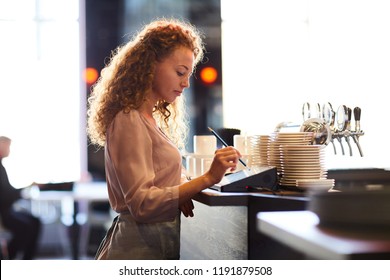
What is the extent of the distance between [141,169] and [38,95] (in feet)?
2.37

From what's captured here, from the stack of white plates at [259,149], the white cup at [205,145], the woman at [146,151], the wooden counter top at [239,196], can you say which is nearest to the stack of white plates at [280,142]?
the stack of white plates at [259,149]

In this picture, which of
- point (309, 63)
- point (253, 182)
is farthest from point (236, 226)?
point (309, 63)

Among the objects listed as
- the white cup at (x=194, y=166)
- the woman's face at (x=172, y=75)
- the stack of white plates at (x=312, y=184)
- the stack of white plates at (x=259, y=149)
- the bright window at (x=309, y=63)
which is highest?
the bright window at (x=309, y=63)

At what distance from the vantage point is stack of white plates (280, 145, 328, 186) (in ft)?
4.68

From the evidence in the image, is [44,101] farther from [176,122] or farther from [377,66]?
[377,66]

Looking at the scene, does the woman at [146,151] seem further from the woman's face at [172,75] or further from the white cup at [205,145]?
the white cup at [205,145]

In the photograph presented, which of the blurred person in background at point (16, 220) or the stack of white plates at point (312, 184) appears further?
the blurred person in background at point (16, 220)

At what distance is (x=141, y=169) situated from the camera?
1.25m

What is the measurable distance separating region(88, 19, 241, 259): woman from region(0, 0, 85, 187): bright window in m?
0.30

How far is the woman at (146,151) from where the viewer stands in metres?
1.27

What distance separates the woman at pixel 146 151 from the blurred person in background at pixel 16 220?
0.88ft

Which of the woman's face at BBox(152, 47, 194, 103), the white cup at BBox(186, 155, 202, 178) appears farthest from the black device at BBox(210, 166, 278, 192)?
the white cup at BBox(186, 155, 202, 178)

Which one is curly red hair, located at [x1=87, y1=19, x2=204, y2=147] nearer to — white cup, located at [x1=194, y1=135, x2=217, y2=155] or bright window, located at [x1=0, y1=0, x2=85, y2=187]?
bright window, located at [x1=0, y1=0, x2=85, y2=187]
